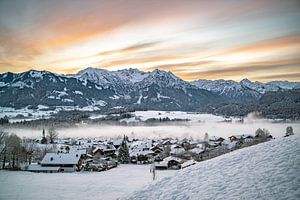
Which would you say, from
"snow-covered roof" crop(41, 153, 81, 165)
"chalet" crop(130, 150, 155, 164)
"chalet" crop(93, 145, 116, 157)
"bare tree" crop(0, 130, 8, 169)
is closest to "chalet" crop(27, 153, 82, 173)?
"snow-covered roof" crop(41, 153, 81, 165)

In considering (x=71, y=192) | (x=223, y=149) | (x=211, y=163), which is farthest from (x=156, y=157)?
(x=211, y=163)

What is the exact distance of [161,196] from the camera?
14.7 m

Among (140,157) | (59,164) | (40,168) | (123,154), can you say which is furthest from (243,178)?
(140,157)

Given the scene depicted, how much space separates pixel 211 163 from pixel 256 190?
5.75m

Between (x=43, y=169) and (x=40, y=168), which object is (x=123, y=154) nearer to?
(x=43, y=169)

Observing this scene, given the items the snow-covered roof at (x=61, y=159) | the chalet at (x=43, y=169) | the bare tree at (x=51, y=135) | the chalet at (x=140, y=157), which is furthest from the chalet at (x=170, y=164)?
the bare tree at (x=51, y=135)

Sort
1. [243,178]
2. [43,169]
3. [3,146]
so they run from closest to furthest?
[243,178]
[43,169]
[3,146]

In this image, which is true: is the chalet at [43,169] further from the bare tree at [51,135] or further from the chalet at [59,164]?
the bare tree at [51,135]

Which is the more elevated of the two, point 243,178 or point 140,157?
point 243,178

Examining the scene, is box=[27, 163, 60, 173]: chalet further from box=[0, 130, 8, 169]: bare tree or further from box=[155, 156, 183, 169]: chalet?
box=[155, 156, 183, 169]: chalet

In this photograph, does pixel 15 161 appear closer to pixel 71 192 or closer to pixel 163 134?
pixel 71 192

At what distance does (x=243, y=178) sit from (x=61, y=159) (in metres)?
58.7

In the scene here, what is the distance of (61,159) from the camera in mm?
65438

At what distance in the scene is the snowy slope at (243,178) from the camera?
39.0ft
